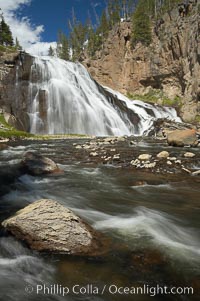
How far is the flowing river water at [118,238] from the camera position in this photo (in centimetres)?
521

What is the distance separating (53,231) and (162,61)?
6740 centimetres

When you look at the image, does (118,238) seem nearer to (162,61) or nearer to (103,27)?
(162,61)

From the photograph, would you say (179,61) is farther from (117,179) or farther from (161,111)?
(117,179)

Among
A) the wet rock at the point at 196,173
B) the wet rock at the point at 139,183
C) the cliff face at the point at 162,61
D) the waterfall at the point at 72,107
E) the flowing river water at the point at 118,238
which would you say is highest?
the cliff face at the point at 162,61

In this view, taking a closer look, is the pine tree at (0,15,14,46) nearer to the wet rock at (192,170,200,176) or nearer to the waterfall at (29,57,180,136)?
the waterfall at (29,57,180,136)

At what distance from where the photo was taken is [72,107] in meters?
44.2

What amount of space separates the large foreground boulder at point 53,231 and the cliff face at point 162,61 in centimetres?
5046

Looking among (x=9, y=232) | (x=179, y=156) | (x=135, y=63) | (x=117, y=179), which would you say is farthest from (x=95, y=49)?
(x=9, y=232)

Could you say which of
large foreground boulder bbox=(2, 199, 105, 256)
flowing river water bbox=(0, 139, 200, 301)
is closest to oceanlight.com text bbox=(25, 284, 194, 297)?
flowing river water bbox=(0, 139, 200, 301)

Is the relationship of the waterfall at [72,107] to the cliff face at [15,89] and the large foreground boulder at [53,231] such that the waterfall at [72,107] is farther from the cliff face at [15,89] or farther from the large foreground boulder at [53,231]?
the large foreground boulder at [53,231]

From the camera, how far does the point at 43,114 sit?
4253 centimetres

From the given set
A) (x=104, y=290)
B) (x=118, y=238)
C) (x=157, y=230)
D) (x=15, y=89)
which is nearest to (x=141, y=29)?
(x=15, y=89)

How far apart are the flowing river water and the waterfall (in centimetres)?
2988

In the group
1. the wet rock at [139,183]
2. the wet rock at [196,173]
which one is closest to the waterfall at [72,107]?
the wet rock at [196,173]
